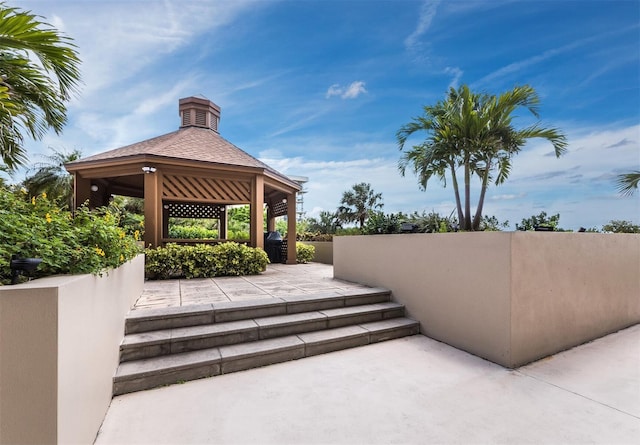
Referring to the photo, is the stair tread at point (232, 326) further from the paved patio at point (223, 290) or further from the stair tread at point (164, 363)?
the paved patio at point (223, 290)

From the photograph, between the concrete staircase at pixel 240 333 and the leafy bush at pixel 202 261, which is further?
Result: the leafy bush at pixel 202 261

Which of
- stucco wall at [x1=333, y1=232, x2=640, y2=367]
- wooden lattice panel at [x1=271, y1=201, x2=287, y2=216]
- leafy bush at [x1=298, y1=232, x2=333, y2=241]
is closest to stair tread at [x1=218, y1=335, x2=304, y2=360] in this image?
stucco wall at [x1=333, y1=232, x2=640, y2=367]

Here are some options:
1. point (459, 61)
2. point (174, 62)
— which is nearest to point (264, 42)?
point (174, 62)

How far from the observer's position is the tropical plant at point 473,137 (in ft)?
16.1

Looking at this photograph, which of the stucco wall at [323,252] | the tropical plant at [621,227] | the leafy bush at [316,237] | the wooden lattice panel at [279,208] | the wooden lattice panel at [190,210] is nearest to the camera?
the tropical plant at [621,227]

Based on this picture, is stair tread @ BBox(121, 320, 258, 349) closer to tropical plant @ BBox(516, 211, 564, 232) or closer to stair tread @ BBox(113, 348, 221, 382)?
stair tread @ BBox(113, 348, 221, 382)

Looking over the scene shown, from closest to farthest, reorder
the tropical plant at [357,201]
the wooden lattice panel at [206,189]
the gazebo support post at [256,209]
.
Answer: the wooden lattice panel at [206,189]
the gazebo support post at [256,209]
the tropical plant at [357,201]

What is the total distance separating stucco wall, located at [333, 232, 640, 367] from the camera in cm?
330

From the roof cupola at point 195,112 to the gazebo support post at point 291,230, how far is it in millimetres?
4381

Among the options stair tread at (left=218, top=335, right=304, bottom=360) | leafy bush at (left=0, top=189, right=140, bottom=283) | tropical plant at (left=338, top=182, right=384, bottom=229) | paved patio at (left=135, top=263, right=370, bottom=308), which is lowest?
stair tread at (left=218, top=335, right=304, bottom=360)

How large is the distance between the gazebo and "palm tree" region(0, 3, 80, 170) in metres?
1.82

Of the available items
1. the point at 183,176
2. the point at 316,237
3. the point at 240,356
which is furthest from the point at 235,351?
the point at 316,237

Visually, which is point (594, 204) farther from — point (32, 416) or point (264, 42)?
point (264, 42)

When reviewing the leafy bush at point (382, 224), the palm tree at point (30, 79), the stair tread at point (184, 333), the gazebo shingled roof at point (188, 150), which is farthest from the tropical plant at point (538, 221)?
the palm tree at point (30, 79)
